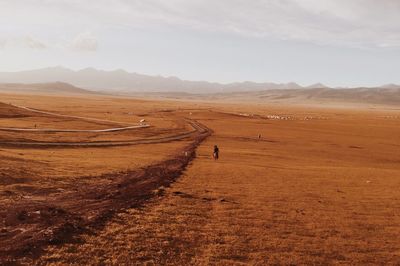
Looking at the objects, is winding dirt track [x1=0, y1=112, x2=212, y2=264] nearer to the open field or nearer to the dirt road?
the open field

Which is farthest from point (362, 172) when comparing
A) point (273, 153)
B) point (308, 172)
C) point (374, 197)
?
point (273, 153)

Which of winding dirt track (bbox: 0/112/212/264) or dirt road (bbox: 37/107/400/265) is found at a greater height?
winding dirt track (bbox: 0/112/212/264)

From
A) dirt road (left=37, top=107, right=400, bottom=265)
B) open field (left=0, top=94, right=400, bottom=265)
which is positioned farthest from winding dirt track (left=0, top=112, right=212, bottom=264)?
dirt road (left=37, top=107, right=400, bottom=265)

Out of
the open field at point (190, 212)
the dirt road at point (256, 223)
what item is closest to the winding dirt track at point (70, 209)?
the open field at point (190, 212)

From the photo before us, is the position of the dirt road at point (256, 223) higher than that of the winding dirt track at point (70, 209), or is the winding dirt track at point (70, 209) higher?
the winding dirt track at point (70, 209)

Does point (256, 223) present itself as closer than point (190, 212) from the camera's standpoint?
Yes

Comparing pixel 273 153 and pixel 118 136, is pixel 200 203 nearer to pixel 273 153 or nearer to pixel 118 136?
pixel 273 153

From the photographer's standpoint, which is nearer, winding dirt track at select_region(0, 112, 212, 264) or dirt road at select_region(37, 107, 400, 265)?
winding dirt track at select_region(0, 112, 212, 264)

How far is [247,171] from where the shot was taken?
38250 millimetres

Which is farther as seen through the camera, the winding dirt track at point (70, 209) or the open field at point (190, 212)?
the open field at point (190, 212)

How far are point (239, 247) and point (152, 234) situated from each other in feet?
12.8

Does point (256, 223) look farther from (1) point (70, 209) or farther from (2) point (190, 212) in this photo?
(1) point (70, 209)

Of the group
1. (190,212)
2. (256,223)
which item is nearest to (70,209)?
(190,212)

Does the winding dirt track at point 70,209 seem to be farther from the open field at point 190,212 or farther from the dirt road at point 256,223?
the dirt road at point 256,223
